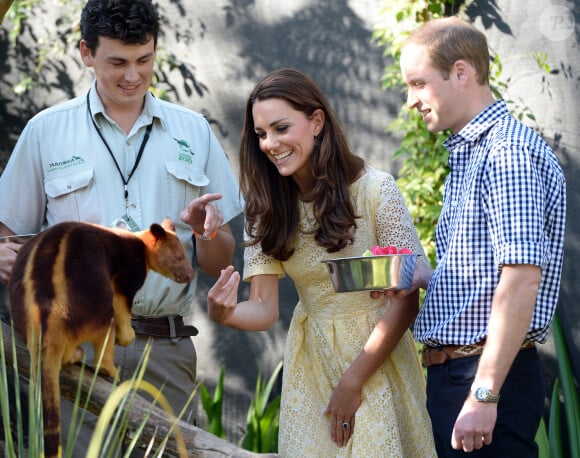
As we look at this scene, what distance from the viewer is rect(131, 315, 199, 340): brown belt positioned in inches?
152

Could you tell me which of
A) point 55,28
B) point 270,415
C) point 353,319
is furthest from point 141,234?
point 55,28

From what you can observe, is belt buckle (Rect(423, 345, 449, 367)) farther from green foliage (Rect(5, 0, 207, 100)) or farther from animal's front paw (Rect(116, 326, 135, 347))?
green foliage (Rect(5, 0, 207, 100))

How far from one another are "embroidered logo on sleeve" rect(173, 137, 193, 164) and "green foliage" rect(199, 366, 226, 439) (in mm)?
2509

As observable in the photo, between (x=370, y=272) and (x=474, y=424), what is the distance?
0.59 m

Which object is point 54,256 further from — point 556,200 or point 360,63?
point 360,63

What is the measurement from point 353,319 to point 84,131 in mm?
1438

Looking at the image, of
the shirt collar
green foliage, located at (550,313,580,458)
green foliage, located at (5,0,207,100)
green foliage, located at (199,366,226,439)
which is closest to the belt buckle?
the shirt collar

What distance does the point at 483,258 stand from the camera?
295 centimetres

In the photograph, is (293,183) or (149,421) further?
(293,183)

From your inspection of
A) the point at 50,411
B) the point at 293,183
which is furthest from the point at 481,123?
the point at 50,411

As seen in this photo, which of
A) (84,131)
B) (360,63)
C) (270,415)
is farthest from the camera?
(360,63)

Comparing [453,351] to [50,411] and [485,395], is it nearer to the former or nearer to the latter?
[485,395]

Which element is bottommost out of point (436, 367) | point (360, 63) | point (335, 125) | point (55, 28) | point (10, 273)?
point (436, 367)

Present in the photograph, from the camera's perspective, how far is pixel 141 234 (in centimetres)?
318
